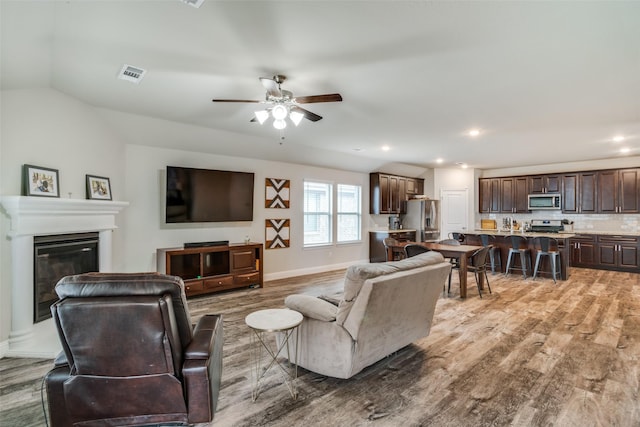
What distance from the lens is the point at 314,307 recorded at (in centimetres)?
257

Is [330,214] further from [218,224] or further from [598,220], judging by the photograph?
[598,220]

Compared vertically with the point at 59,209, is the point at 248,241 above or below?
below

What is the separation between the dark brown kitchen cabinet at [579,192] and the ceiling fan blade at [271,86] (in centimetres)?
830

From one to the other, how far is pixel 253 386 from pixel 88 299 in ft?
4.62

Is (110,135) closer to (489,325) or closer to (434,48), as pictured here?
(434,48)

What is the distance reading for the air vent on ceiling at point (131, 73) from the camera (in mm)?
2971

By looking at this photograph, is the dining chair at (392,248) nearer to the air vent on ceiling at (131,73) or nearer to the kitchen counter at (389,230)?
the kitchen counter at (389,230)

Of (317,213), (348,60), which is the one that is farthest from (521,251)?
(348,60)

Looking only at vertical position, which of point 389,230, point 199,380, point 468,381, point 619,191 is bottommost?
point 468,381

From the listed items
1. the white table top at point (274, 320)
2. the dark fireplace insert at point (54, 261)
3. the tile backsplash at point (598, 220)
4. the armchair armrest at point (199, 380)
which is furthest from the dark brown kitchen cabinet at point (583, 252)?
the dark fireplace insert at point (54, 261)

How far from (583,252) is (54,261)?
10142 millimetres

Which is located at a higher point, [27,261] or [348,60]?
[348,60]

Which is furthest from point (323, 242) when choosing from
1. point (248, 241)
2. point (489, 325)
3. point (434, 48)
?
point (434, 48)

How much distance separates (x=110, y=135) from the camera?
4.49 m
